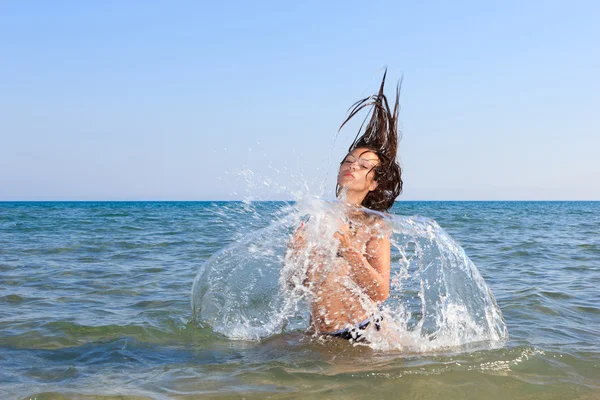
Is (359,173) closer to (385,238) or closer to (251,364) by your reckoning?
(385,238)

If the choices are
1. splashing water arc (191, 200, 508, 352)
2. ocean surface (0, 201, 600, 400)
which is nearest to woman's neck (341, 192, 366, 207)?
splashing water arc (191, 200, 508, 352)

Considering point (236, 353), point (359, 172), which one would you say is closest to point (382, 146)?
point (359, 172)

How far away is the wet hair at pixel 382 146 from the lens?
389 centimetres

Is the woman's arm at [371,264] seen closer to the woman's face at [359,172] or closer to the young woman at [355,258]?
the young woman at [355,258]

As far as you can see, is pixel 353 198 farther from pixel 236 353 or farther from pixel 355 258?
pixel 236 353

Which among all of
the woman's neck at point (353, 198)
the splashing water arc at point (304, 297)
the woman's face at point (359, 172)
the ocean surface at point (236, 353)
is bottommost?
the ocean surface at point (236, 353)

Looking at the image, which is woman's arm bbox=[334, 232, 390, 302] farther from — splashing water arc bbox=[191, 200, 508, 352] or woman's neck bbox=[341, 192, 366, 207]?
woman's neck bbox=[341, 192, 366, 207]

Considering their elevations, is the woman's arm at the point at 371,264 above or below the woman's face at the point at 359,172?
below

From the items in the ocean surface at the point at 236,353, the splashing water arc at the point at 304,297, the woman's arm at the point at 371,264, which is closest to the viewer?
the ocean surface at the point at 236,353

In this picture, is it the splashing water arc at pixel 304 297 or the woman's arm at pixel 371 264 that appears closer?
the woman's arm at pixel 371 264

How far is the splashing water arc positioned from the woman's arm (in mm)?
86

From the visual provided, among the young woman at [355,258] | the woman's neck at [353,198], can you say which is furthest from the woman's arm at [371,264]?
the woman's neck at [353,198]

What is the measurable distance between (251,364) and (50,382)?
1122mm

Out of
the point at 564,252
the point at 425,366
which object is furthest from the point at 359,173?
the point at 564,252
